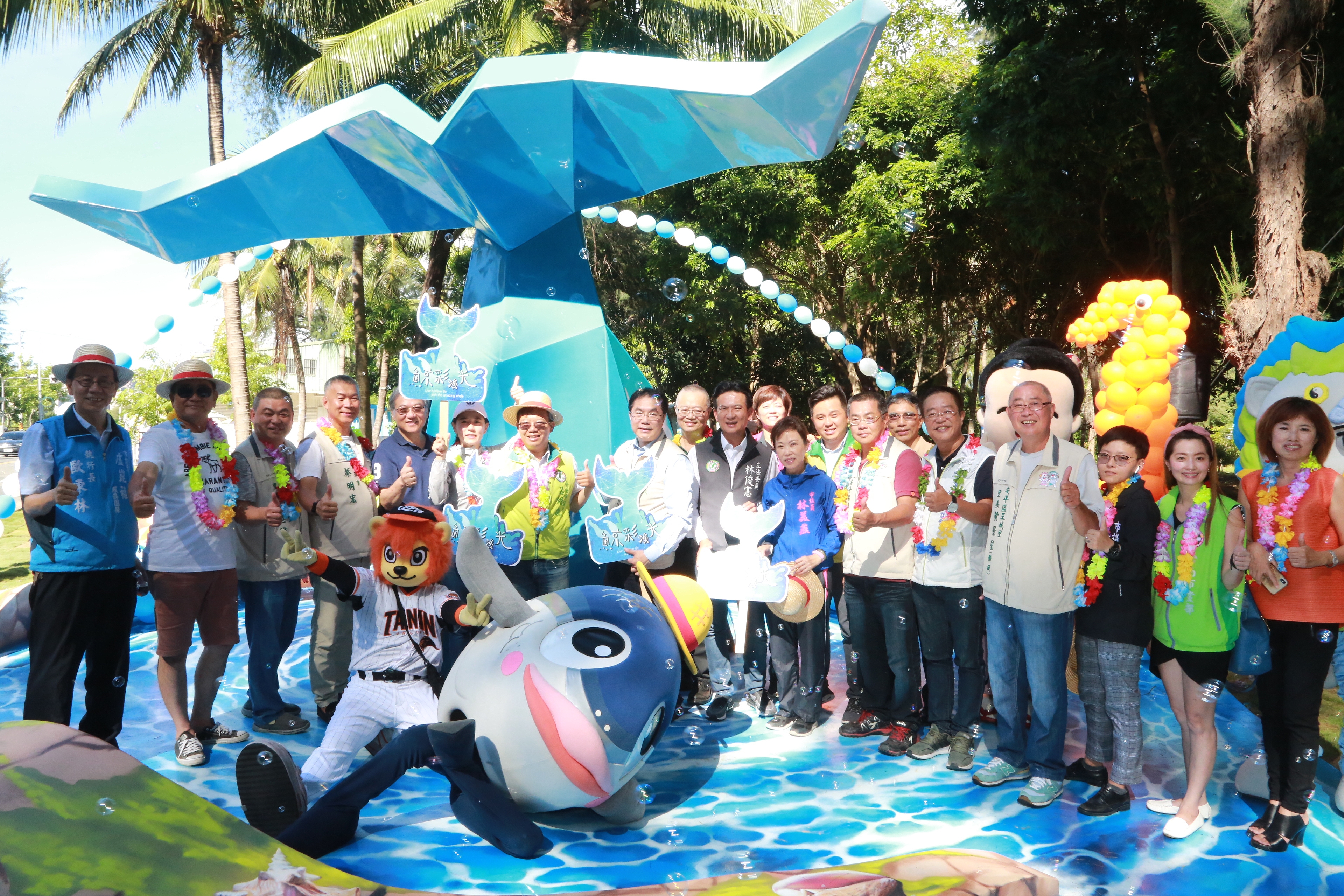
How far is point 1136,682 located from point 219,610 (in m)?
4.04

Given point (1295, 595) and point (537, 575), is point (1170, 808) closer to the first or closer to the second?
point (1295, 595)

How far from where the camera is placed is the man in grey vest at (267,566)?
185 inches

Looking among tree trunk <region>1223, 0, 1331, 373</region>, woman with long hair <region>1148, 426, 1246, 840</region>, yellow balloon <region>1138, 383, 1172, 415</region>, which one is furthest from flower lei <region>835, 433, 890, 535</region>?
tree trunk <region>1223, 0, 1331, 373</region>

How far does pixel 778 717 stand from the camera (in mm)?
4730

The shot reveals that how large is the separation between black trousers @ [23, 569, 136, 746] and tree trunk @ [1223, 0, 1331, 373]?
8970mm

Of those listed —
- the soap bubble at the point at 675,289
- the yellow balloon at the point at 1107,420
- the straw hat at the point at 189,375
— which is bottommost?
the yellow balloon at the point at 1107,420

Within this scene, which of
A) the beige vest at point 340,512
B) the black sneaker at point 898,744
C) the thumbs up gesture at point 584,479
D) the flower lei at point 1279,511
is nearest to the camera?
the flower lei at point 1279,511

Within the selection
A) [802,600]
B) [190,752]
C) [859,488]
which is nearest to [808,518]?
[859,488]

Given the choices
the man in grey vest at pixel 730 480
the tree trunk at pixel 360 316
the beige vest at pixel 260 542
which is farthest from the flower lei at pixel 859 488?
the tree trunk at pixel 360 316

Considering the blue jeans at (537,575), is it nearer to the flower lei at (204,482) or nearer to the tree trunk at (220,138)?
the flower lei at (204,482)

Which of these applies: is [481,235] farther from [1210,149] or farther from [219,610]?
[1210,149]

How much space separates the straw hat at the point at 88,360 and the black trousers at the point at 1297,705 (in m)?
4.85

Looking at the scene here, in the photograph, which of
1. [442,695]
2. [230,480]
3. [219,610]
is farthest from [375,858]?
[230,480]

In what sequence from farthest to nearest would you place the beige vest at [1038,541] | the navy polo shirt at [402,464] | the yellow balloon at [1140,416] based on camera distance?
the yellow balloon at [1140,416] → the navy polo shirt at [402,464] → the beige vest at [1038,541]
